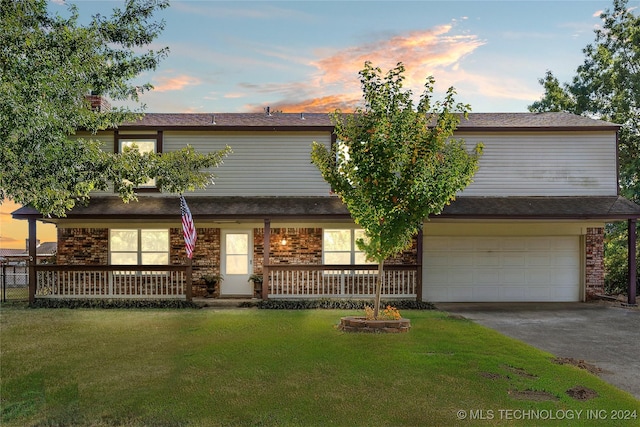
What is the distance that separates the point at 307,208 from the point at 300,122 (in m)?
4.00

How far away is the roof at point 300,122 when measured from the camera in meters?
17.6

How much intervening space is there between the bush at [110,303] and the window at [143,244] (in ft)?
6.28

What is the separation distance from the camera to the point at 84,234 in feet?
57.4

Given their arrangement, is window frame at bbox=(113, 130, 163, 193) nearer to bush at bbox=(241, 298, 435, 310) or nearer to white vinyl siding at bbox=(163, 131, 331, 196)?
white vinyl siding at bbox=(163, 131, 331, 196)

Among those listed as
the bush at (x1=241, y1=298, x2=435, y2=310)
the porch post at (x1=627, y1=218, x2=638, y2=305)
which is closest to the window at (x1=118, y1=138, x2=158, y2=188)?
the bush at (x1=241, y1=298, x2=435, y2=310)

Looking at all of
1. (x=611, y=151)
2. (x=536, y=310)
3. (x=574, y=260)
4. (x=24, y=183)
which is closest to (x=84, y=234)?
(x=24, y=183)

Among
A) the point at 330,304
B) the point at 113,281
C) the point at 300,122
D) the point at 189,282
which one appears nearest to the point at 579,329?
the point at 330,304

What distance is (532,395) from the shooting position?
6980mm

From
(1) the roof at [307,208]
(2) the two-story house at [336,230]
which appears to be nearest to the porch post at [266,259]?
(1) the roof at [307,208]

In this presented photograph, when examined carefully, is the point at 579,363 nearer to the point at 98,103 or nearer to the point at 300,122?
the point at 300,122

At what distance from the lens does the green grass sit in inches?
247

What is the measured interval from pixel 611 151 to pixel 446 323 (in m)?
9.85

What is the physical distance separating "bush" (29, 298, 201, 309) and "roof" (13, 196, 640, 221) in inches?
101

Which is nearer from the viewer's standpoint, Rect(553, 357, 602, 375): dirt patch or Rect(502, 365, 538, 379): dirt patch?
Rect(502, 365, 538, 379): dirt patch
